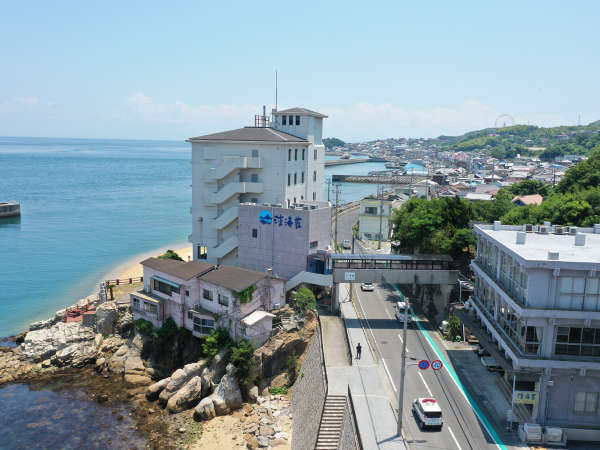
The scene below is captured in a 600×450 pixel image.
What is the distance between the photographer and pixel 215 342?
38.2 meters

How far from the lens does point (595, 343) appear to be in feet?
87.6

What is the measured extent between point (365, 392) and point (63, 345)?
95.9ft

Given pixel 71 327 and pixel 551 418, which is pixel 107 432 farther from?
pixel 551 418

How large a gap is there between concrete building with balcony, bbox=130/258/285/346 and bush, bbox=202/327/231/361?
0.49m

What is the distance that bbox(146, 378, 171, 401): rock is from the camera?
36.9 metres

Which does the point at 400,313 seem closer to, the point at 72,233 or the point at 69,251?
the point at 69,251

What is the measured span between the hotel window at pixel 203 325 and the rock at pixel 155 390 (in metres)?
4.65

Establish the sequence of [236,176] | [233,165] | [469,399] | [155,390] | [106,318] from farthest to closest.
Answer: [236,176] < [233,165] < [106,318] < [155,390] < [469,399]

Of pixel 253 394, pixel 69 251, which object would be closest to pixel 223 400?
pixel 253 394

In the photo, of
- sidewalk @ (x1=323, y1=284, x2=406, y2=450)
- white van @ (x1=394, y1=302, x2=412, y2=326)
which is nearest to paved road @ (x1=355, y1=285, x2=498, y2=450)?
white van @ (x1=394, y1=302, x2=412, y2=326)

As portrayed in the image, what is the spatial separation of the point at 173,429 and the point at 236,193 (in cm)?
2507

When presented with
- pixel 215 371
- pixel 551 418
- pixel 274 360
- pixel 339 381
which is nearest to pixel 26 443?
pixel 215 371

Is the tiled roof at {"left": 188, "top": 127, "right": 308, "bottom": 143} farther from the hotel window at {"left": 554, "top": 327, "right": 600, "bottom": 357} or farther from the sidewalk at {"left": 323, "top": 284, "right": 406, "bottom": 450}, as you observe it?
the hotel window at {"left": 554, "top": 327, "right": 600, "bottom": 357}

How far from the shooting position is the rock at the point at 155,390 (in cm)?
3691
